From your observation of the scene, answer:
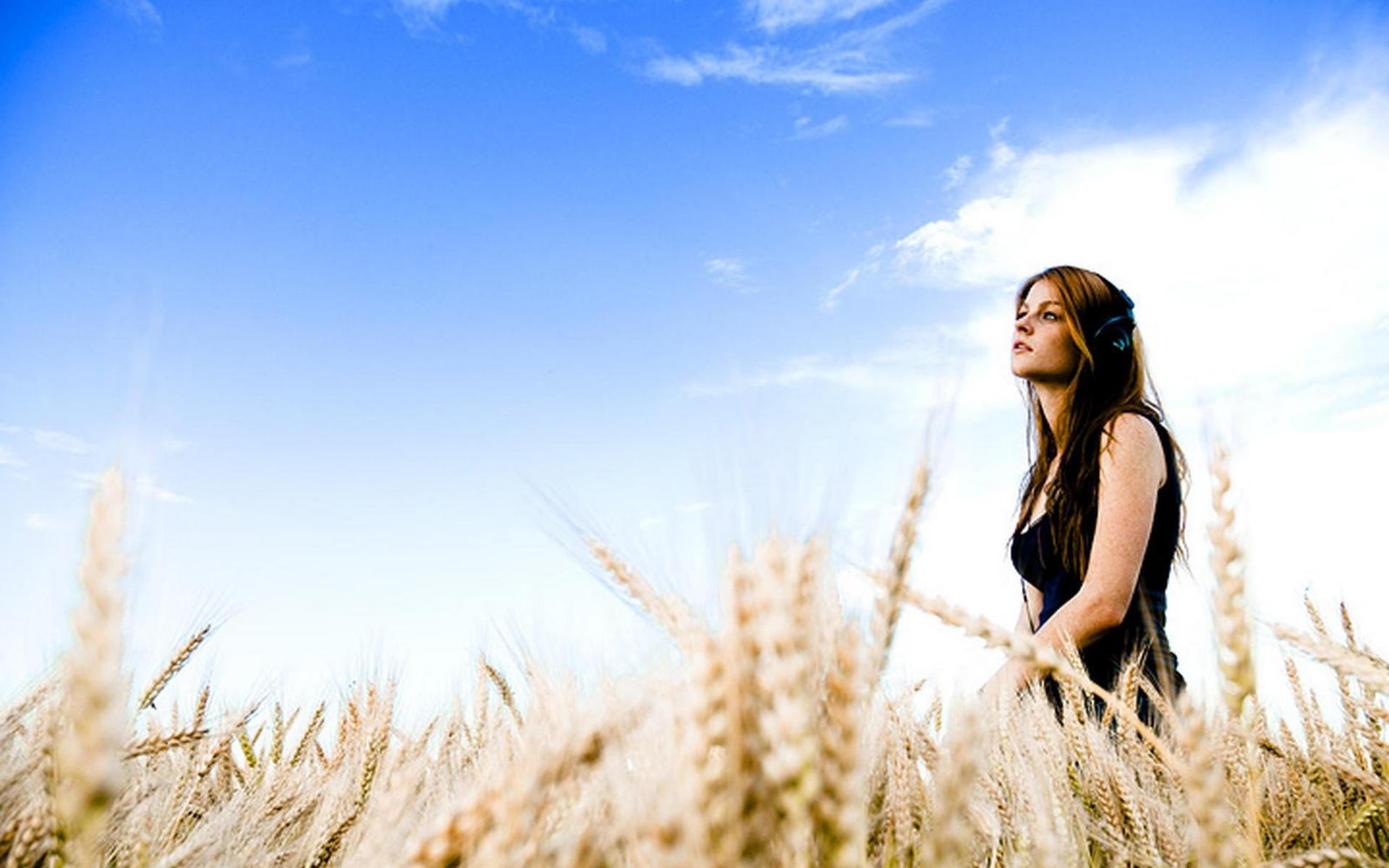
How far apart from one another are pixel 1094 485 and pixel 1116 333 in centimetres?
69

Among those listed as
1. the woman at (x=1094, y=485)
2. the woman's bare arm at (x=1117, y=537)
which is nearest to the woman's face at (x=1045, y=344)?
the woman at (x=1094, y=485)

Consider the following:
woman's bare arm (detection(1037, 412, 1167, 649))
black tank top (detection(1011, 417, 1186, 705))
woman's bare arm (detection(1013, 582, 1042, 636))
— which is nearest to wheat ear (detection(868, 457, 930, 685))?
woman's bare arm (detection(1037, 412, 1167, 649))

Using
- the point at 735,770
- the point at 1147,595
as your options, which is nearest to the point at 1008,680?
the point at 1147,595

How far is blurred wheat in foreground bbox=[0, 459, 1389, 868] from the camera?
27.5 inches

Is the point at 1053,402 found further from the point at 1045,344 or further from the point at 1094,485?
the point at 1094,485

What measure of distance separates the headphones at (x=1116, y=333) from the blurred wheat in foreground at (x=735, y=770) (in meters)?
2.01

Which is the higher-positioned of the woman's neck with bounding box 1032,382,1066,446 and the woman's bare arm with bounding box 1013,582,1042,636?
the woman's neck with bounding box 1032,382,1066,446

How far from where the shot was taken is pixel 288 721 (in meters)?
2.64

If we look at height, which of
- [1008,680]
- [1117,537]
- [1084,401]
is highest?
[1084,401]

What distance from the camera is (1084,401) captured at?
3.98 m

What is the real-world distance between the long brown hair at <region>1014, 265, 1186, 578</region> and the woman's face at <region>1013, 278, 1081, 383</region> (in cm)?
3

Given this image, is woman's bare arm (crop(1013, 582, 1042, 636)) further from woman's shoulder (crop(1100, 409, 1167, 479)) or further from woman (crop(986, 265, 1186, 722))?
woman's shoulder (crop(1100, 409, 1167, 479))

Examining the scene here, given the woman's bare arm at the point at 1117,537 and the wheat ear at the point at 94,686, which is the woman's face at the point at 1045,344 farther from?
the wheat ear at the point at 94,686

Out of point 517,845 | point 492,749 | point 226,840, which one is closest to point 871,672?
point 517,845
